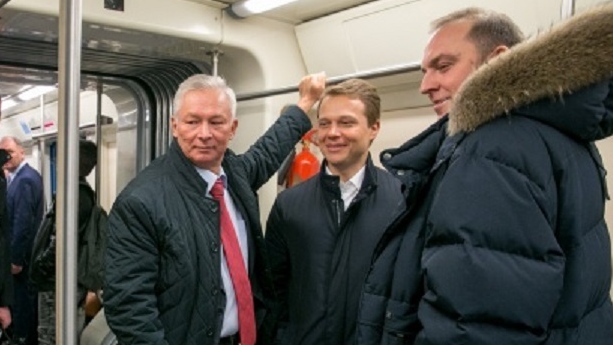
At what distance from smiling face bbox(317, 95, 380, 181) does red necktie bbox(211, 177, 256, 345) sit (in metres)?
0.49

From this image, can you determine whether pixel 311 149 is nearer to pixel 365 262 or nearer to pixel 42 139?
pixel 365 262

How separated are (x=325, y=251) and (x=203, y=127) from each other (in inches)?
25.6

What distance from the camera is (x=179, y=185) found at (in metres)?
1.94

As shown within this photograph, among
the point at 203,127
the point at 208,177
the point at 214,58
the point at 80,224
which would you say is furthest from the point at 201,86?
the point at 80,224

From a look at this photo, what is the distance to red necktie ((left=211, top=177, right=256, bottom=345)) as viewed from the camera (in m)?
1.99

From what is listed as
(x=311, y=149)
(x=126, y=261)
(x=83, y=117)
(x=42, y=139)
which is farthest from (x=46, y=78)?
(x=42, y=139)

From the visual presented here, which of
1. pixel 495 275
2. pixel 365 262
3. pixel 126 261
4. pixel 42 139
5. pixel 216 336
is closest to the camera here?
pixel 495 275

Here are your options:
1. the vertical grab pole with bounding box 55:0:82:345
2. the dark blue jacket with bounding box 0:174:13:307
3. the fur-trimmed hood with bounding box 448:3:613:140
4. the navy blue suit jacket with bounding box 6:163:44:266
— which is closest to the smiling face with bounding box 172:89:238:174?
the vertical grab pole with bounding box 55:0:82:345

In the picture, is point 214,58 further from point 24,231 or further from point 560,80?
point 24,231

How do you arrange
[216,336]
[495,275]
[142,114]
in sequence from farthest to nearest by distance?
[142,114] < [216,336] < [495,275]

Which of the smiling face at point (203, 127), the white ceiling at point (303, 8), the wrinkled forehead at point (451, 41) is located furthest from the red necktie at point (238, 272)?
the white ceiling at point (303, 8)

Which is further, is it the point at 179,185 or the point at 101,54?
the point at 101,54

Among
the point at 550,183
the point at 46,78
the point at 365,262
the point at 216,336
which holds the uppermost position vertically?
the point at 46,78

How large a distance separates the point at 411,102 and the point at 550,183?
8.14ft
